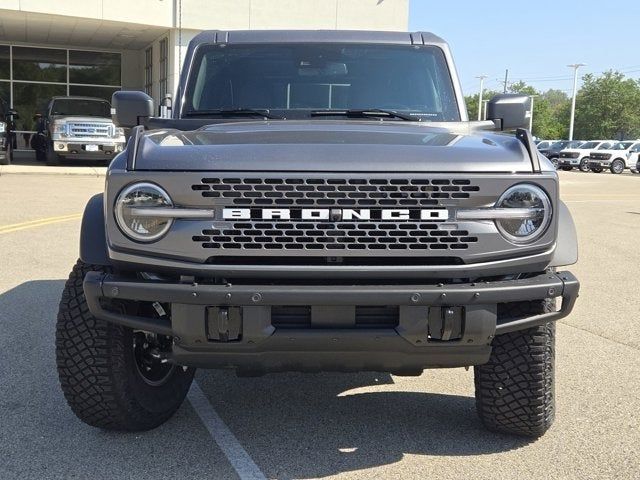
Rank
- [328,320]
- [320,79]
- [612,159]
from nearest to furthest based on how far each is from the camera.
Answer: [328,320] < [320,79] < [612,159]

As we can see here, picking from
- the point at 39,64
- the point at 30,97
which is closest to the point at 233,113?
the point at 39,64

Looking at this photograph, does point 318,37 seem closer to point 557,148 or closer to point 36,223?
point 36,223

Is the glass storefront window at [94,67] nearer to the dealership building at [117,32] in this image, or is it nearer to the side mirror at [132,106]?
the dealership building at [117,32]

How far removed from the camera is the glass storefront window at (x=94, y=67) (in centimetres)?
3011

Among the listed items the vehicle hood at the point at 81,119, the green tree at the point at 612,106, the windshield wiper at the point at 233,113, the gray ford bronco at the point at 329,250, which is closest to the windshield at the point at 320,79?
the windshield wiper at the point at 233,113

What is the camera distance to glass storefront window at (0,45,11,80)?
96.3 ft

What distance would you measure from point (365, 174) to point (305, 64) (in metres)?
1.91

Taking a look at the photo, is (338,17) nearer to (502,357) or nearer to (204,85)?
(204,85)

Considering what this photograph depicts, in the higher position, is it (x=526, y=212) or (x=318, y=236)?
(x=526, y=212)

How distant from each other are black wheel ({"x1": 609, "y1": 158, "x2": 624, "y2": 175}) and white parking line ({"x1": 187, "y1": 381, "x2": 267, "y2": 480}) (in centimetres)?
3860

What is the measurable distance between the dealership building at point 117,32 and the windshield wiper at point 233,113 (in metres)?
16.9

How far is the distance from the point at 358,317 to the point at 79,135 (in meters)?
20.1

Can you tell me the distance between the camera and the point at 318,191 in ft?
9.54

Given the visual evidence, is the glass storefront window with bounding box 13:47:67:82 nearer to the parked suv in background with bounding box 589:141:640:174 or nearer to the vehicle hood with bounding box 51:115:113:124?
the vehicle hood with bounding box 51:115:113:124
